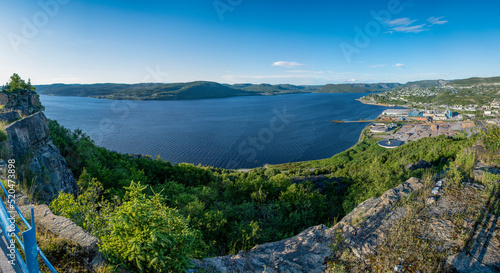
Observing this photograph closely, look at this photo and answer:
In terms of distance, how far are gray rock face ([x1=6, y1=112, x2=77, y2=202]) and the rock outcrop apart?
10.4 metres

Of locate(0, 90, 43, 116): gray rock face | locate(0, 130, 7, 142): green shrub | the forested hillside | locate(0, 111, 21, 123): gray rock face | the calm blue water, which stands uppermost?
locate(0, 90, 43, 116): gray rock face

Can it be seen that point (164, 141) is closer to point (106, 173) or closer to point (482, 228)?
point (106, 173)

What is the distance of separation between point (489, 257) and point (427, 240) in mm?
1074

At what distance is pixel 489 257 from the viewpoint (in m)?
4.82

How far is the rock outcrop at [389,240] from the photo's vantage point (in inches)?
198

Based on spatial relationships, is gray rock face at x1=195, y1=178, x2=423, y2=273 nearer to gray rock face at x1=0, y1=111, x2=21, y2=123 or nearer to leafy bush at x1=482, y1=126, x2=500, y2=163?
leafy bush at x1=482, y1=126, x2=500, y2=163

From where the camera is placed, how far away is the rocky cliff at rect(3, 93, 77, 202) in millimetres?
10137

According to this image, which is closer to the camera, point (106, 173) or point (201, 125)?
point (106, 173)

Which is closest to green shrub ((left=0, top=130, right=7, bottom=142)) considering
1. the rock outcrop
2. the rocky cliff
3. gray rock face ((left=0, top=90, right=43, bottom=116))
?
the rocky cliff

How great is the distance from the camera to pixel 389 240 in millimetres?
5742

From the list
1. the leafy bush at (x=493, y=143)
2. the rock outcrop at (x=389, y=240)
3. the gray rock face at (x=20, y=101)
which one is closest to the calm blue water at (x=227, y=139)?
the gray rock face at (x=20, y=101)

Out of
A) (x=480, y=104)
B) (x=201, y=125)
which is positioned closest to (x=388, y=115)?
(x=480, y=104)

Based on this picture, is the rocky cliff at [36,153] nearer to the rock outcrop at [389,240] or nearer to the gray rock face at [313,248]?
the gray rock face at [313,248]

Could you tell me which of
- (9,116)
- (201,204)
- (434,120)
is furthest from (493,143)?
(434,120)
